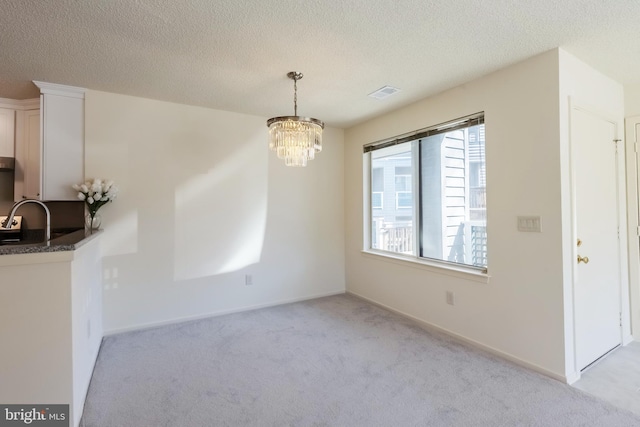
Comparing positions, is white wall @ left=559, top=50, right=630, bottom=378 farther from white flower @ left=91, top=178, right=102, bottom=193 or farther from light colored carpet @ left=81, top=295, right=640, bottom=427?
white flower @ left=91, top=178, right=102, bottom=193

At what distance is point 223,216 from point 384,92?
91.3 inches

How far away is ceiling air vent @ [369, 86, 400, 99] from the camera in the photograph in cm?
303

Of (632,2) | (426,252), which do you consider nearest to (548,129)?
(632,2)

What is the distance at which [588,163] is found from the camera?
2.53m

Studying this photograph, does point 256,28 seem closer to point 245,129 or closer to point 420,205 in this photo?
point 245,129

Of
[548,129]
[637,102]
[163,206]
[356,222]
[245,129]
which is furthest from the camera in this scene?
[356,222]

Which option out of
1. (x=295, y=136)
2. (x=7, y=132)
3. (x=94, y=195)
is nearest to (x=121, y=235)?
(x=94, y=195)

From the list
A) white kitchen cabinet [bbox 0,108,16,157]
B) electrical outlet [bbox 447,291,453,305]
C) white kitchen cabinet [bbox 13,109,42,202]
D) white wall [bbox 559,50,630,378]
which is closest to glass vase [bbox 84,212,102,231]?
white kitchen cabinet [bbox 13,109,42,202]

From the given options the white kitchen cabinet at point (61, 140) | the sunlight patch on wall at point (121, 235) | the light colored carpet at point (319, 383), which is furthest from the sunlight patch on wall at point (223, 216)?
the white kitchen cabinet at point (61, 140)

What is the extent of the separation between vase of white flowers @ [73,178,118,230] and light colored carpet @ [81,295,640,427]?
3.97ft

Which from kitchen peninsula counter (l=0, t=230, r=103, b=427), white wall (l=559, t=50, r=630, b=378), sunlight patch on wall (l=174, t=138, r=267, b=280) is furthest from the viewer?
sunlight patch on wall (l=174, t=138, r=267, b=280)

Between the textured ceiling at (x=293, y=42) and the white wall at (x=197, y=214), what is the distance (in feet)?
1.65

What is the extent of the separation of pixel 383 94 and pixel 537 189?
168 centimetres

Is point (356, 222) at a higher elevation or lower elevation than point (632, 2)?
lower
